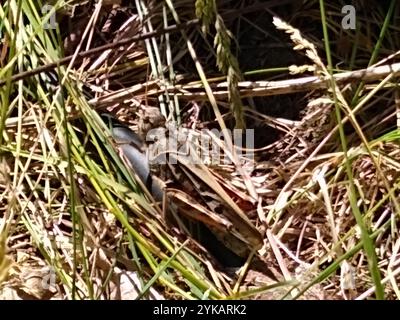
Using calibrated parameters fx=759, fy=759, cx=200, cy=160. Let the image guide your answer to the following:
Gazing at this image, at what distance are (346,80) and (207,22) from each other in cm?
29

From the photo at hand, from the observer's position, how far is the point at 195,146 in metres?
1.33

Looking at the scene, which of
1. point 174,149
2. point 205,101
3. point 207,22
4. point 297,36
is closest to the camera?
point 297,36

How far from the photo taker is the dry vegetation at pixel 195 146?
119 cm

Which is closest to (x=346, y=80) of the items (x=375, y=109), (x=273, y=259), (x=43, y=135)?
(x=375, y=109)

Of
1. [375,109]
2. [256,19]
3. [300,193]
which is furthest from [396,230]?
[256,19]

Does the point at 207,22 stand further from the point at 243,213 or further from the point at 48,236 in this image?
the point at 48,236

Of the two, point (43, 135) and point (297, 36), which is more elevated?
point (297, 36)

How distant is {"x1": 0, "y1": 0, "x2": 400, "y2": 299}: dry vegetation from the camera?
3.92 ft

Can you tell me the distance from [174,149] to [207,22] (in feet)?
0.75

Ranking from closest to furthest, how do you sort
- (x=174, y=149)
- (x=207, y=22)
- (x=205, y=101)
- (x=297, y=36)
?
(x=297, y=36) < (x=207, y=22) < (x=174, y=149) < (x=205, y=101)

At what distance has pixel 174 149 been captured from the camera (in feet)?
4.26
